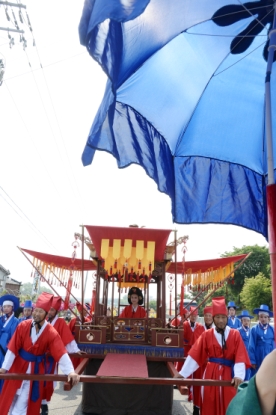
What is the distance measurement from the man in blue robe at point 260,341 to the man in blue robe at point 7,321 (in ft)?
17.1

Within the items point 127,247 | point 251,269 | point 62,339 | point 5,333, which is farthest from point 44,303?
point 251,269

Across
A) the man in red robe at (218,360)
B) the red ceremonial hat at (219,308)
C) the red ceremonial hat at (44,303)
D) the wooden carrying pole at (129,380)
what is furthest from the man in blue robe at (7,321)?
the red ceremonial hat at (219,308)

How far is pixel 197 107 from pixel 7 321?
246 inches

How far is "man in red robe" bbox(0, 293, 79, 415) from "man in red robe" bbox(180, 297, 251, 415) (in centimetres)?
177

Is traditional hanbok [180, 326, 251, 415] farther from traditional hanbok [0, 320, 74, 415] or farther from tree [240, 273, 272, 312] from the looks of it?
tree [240, 273, 272, 312]

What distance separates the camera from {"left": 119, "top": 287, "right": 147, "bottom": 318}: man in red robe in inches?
Result: 316

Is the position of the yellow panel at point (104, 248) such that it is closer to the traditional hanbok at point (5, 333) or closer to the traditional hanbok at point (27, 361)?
the traditional hanbok at point (27, 361)

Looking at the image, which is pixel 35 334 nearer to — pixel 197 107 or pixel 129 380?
pixel 129 380

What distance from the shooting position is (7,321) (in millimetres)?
7078

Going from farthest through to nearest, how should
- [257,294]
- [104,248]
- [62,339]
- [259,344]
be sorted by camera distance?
[257,294] → [259,344] → [104,248] → [62,339]

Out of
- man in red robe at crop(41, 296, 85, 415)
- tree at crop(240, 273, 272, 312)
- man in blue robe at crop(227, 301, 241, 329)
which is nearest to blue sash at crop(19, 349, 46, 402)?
man in red robe at crop(41, 296, 85, 415)

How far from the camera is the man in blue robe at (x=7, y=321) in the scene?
6.87 meters

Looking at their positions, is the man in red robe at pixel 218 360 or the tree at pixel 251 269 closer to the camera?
the man in red robe at pixel 218 360

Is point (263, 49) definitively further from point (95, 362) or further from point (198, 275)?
point (198, 275)
